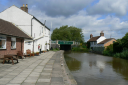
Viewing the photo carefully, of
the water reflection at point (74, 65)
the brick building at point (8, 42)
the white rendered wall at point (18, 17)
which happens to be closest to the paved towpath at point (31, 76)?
the water reflection at point (74, 65)

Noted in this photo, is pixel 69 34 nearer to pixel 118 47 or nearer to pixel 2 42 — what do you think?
pixel 118 47

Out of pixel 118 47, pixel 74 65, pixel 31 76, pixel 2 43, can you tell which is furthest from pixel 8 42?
pixel 118 47

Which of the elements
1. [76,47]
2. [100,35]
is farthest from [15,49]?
[100,35]

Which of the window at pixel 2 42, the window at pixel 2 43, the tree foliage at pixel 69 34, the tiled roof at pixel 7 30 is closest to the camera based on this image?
the window at pixel 2 42

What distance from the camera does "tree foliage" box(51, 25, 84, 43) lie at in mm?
63938

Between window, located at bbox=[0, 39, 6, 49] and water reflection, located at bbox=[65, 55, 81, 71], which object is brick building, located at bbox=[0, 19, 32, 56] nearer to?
window, located at bbox=[0, 39, 6, 49]

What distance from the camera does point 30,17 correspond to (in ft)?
69.4

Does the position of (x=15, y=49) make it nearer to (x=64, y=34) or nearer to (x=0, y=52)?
(x=0, y=52)

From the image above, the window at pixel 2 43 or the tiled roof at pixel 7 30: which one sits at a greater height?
the tiled roof at pixel 7 30

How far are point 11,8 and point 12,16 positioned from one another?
134cm

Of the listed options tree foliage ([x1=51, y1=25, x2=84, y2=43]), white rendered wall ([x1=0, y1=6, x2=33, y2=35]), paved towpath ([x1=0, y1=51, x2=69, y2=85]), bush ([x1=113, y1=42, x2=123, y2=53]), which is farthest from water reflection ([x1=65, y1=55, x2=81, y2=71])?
tree foliage ([x1=51, y1=25, x2=84, y2=43])

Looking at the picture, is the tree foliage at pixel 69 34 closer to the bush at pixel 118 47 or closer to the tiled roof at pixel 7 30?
the bush at pixel 118 47

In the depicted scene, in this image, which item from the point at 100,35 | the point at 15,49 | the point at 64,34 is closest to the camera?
the point at 15,49

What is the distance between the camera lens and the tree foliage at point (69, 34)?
6394cm
